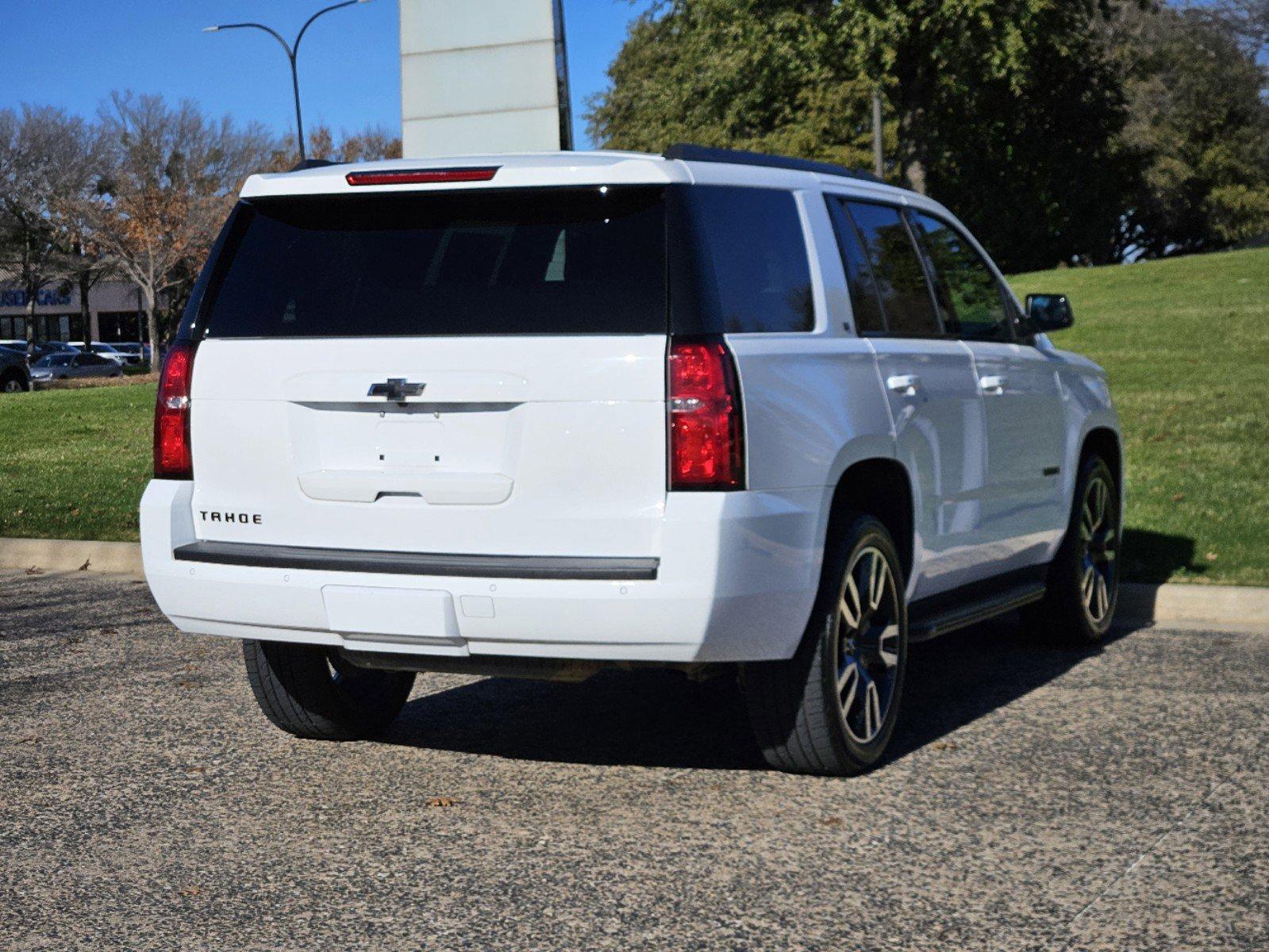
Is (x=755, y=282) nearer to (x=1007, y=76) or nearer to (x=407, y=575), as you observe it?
(x=407, y=575)

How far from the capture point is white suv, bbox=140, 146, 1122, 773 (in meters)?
4.79

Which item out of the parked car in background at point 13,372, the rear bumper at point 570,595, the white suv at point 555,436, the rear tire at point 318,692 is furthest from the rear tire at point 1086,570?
the parked car in background at point 13,372

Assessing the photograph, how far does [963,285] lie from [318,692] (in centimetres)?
304

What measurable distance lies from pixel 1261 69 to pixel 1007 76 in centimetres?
2755

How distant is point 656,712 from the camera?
6.73 meters

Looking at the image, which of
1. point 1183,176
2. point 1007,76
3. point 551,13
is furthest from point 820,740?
point 1183,176

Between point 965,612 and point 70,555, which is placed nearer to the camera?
point 965,612

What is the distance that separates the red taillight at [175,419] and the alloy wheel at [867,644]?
2126mm

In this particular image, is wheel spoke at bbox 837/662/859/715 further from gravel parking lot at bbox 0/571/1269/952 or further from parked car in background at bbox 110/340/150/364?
parked car in background at bbox 110/340/150/364

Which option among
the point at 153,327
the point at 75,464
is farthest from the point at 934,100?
the point at 153,327

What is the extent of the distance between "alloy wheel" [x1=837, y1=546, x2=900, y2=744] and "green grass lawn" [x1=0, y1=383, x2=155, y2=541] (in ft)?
25.2

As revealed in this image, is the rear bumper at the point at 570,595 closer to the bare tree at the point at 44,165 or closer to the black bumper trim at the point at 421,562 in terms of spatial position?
the black bumper trim at the point at 421,562

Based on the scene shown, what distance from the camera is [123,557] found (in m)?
11.1

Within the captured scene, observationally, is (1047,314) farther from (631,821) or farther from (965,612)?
(631,821)
